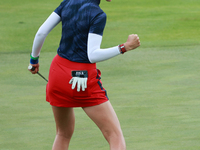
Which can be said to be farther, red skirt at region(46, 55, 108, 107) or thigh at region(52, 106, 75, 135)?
thigh at region(52, 106, 75, 135)

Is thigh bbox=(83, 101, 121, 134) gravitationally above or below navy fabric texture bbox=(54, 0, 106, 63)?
Result: below

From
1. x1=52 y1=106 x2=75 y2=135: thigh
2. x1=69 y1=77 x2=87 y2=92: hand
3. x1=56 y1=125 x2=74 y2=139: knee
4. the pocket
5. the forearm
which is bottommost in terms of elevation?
x1=56 y1=125 x2=74 y2=139: knee

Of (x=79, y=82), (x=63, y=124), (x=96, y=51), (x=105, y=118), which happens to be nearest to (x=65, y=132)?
(x=63, y=124)

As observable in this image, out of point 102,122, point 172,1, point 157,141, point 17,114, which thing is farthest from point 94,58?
point 172,1

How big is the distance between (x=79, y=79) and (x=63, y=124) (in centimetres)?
60

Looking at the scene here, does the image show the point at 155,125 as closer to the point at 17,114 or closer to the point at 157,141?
the point at 157,141

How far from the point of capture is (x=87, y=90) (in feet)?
11.6

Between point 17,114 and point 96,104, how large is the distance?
92.9 inches

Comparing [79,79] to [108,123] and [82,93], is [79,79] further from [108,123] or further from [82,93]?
[108,123]

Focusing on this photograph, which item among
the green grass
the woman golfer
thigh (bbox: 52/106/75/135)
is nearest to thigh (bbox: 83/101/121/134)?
the woman golfer

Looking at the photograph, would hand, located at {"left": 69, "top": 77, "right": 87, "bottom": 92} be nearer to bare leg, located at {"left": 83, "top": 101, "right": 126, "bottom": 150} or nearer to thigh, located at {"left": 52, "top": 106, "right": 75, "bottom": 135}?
bare leg, located at {"left": 83, "top": 101, "right": 126, "bottom": 150}

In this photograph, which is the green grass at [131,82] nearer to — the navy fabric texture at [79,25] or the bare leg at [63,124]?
the bare leg at [63,124]

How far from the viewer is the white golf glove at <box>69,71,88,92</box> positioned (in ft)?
11.4

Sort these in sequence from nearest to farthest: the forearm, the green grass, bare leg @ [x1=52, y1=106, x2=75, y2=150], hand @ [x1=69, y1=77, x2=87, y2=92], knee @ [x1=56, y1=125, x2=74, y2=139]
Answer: the forearm, hand @ [x1=69, y1=77, x2=87, y2=92], bare leg @ [x1=52, y1=106, x2=75, y2=150], knee @ [x1=56, y1=125, x2=74, y2=139], the green grass
